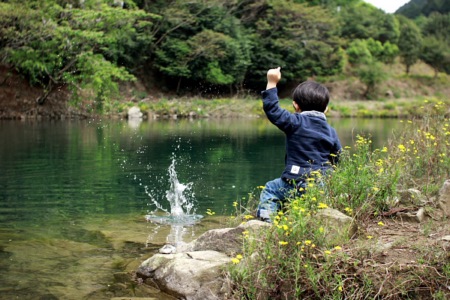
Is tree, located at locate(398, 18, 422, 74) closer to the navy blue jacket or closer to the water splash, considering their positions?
the water splash

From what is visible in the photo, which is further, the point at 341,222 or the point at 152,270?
the point at 152,270

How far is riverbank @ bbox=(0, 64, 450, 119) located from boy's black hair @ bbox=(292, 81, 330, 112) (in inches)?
568

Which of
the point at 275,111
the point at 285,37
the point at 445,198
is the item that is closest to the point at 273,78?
the point at 275,111

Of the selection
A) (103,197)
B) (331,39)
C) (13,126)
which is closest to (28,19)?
(13,126)

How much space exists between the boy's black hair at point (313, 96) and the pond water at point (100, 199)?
2.05 meters

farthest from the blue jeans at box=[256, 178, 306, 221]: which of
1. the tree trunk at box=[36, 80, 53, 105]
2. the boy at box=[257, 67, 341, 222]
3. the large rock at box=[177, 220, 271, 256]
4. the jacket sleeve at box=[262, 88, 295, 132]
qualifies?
the tree trunk at box=[36, 80, 53, 105]

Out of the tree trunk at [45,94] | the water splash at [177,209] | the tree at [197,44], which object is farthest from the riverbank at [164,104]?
the water splash at [177,209]

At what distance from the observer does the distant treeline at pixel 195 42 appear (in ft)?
88.2

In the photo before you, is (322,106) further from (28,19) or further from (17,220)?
(28,19)

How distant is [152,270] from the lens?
491 centimetres

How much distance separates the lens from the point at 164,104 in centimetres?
3372

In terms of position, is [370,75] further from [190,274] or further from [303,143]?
[190,274]

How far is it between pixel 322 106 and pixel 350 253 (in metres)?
1.62

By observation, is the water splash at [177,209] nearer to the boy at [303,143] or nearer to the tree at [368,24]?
the boy at [303,143]
